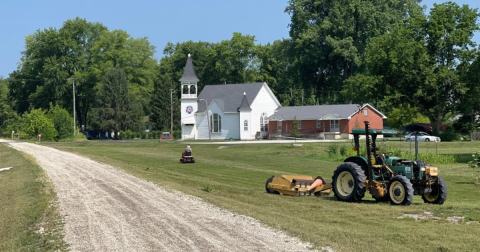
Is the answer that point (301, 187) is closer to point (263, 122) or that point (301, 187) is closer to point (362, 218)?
point (362, 218)

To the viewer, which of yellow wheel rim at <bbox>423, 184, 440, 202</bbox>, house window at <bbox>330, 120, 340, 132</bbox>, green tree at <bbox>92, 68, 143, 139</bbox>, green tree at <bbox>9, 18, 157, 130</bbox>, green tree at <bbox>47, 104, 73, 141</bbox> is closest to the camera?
yellow wheel rim at <bbox>423, 184, 440, 202</bbox>

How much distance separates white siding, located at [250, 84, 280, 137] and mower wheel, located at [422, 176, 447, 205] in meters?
Answer: 65.9

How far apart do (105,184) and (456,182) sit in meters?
14.5

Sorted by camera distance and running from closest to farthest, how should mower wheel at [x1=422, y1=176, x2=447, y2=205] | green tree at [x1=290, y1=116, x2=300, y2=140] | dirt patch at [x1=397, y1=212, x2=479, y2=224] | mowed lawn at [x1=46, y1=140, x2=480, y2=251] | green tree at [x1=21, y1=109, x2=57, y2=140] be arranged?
mowed lawn at [x1=46, y1=140, x2=480, y2=251]
dirt patch at [x1=397, y1=212, x2=479, y2=224]
mower wheel at [x1=422, y1=176, x2=447, y2=205]
green tree at [x1=290, y1=116, x2=300, y2=140]
green tree at [x1=21, y1=109, x2=57, y2=140]

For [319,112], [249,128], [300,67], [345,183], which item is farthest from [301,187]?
[300,67]

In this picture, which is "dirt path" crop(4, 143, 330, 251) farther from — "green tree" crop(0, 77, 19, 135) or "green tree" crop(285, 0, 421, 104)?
"green tree" crop(0, 77, 19, 135)

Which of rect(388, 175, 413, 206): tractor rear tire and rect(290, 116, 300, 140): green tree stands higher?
rect(290, 116, 300, 140): green tree

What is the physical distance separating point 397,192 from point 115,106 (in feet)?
290

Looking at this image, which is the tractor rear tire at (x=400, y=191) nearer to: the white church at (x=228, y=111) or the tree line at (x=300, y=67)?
the tree line at (x=300, y=67)

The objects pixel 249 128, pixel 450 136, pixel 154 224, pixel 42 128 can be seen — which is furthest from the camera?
pixel 249 128

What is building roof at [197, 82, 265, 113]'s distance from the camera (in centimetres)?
8338

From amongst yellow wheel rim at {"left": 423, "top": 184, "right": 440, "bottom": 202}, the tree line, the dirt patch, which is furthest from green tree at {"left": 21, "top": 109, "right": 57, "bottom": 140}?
the dirt patch

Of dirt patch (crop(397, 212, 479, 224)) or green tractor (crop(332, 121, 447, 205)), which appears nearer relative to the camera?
dirt patch (crop(397, 212, 479, 224))

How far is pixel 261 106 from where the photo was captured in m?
84.2
